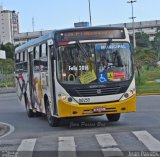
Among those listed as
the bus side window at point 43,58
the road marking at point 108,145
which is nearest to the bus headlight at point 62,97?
the bus side window at point 43,58

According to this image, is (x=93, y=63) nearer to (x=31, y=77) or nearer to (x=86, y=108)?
(x=86, y=108)

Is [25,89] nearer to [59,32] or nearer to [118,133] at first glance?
[59,32]

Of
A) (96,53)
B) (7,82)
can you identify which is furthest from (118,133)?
(7,82)

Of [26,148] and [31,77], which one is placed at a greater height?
[31,77]

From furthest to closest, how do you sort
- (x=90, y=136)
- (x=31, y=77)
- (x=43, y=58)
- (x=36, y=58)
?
1. (x=31, y=77)
2. (x=36, y=58)
3. (x=43, y=58)
4. (x=90, y=136)

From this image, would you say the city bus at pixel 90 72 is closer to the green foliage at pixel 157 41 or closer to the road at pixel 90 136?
the road at pixel 90 136

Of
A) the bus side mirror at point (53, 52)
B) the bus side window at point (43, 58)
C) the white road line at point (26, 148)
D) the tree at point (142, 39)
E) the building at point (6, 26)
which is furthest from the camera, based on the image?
the building at point (6, 26)

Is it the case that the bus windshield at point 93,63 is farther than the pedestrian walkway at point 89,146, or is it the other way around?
the bus windshield at point 93,63

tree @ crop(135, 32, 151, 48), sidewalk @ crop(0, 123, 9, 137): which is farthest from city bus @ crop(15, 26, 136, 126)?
tree @ crop(135, 32, 151, 48)

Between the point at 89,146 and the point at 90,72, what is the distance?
177 inches

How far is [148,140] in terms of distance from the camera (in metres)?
13.1

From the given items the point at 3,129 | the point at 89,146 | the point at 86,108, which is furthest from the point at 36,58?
the point at 89,146

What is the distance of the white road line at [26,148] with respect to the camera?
1199cm

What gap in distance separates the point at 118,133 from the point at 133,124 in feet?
8.25
